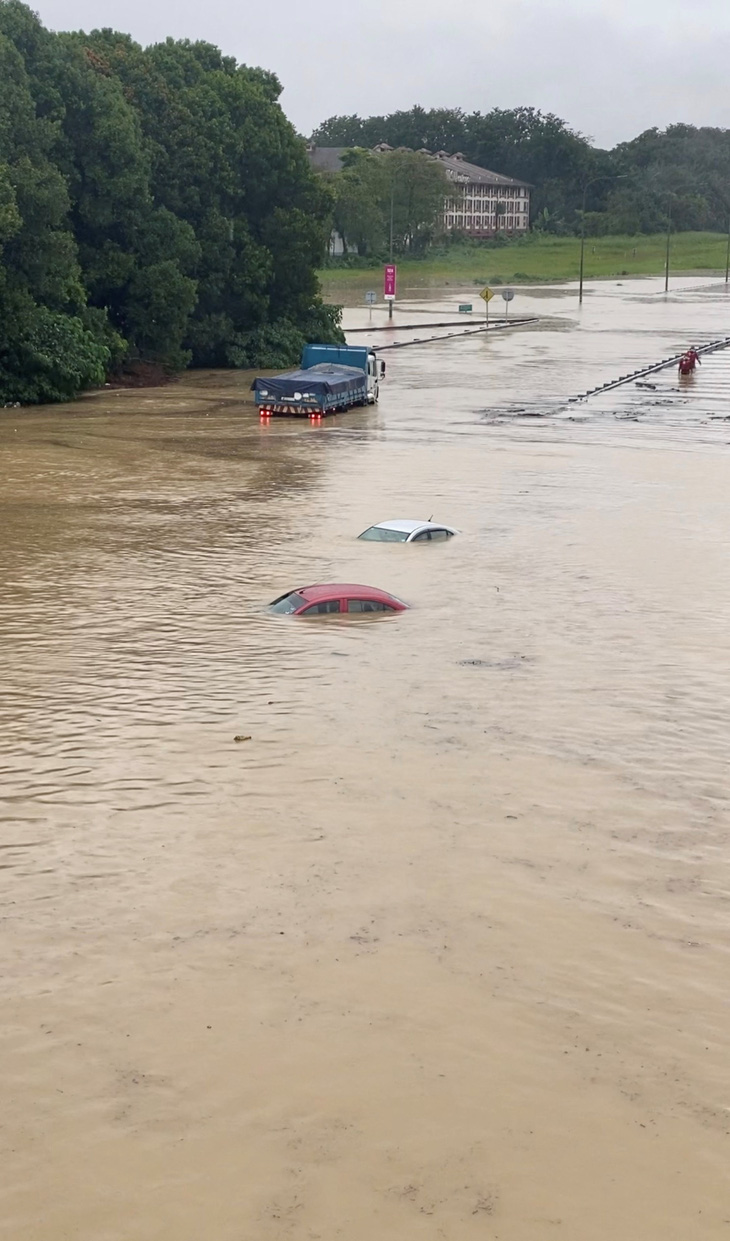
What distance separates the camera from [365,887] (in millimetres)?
17031

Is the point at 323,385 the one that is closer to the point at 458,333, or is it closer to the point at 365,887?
the point at 365,887

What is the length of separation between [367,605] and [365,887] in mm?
11938

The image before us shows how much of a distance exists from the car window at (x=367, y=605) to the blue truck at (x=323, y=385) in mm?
31017

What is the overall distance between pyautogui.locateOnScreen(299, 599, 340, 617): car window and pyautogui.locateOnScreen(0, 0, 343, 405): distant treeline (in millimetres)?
32081

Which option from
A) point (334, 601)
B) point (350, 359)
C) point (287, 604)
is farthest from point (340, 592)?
point (350, 359)

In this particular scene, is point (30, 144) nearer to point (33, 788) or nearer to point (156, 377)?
point (156, 377)

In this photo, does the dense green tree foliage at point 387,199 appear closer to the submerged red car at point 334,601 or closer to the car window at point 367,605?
the submerged red car at point 334,601

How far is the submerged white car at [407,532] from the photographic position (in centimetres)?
3522

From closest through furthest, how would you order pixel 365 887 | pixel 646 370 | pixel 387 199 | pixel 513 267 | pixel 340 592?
pixel 365 887
pixel 340 592
pixel 646 370
pixel 387 199
pixel 513 267

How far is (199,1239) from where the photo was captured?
1116 centimetres

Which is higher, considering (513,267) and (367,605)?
(513,267)

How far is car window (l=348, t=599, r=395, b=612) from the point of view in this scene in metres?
28.4

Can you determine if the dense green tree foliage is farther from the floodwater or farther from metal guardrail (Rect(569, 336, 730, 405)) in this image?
the floodwater

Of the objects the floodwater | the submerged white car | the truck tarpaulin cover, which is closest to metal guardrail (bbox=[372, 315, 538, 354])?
the truck tarpaulin cover
